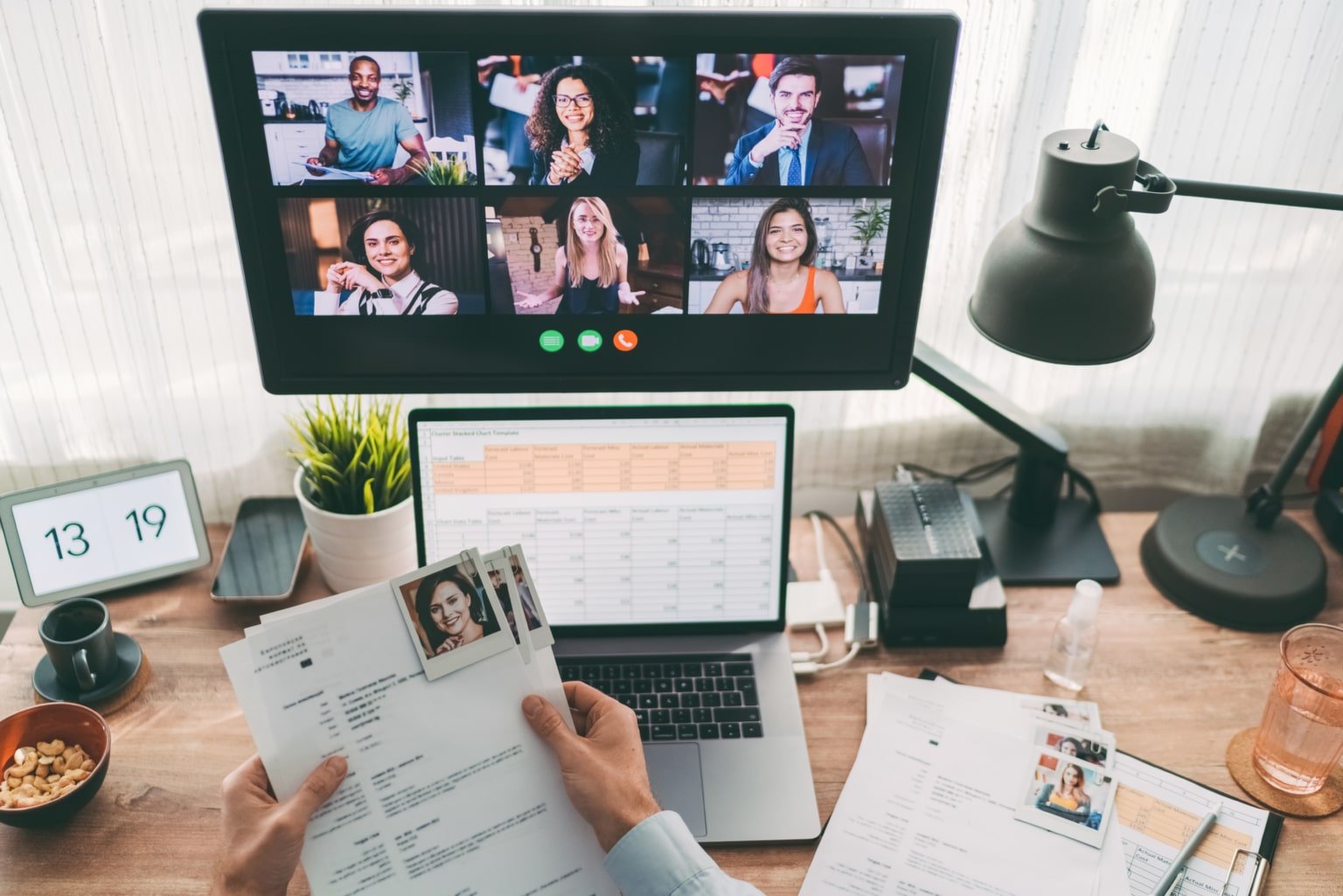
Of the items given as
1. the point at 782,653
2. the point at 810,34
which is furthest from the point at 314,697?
the point at 810,34

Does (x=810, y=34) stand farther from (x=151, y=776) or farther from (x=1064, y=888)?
(x=151, y=776)

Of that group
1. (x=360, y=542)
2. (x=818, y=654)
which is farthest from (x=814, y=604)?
(x=360, y=542)

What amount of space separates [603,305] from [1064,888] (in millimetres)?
686

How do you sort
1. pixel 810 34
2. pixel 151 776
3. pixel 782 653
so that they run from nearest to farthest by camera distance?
pixel 810 34 < pixel 151 776 < pixel 782 653

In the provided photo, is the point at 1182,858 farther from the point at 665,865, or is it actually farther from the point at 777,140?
the point at 777,140

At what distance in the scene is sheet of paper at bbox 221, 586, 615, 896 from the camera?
916 millimetres

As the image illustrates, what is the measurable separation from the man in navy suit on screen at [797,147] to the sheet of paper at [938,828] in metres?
0.58

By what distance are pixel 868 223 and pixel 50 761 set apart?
0.94 metres

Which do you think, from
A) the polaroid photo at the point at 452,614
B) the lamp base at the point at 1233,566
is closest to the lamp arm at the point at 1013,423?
the lamp base at the point at 1233,566

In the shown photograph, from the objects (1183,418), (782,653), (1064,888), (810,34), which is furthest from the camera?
(1183,418)

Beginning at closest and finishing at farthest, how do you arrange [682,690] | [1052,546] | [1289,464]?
1. [682,690]
2. [1289,464]
3. [1052,546]

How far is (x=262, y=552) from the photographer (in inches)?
53.7

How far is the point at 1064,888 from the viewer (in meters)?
1.02

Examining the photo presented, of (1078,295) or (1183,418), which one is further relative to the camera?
(1183,418)
